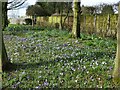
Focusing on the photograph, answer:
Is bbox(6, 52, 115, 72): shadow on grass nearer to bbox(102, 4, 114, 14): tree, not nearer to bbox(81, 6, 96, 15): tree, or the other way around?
bbox(102, 4, 114, 14): tree

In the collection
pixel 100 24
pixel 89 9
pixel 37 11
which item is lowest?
pixel 100 24

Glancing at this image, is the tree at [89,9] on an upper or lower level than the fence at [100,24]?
upper

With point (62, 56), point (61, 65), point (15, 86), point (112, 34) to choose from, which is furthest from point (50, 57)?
point (112, 34)

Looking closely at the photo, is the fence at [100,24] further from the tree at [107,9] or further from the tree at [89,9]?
the tree at [89,9]

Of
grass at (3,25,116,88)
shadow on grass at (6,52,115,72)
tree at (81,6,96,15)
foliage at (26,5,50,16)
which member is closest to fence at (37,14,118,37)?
shadow on grass at (6,52,115,72)

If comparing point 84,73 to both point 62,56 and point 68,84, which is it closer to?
point 68,84

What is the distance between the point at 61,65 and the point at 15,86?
57.7 inches

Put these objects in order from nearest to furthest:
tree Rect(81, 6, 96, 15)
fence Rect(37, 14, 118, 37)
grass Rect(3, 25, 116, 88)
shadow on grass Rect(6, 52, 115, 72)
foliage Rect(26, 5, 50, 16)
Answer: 1. grass Rect(3, 25, 116, 88)
2. shadow on grass Rect(6, 52, 115, 72)
3. fence Rect(37, 14, 118, 37)
4. tree Rect(81, 6, 96, 15)
5. foliage Rect(26, 5, 50, 16)

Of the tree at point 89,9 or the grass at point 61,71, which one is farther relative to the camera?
the tree at point 89,9

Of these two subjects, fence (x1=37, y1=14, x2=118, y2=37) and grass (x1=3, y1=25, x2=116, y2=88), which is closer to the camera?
grass (x1=3, y1=25, x2=116, y2=88)

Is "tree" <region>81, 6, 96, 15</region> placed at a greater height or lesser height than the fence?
greater

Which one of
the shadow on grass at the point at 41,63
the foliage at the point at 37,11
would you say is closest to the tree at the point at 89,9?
the foliage at the point at 37,11

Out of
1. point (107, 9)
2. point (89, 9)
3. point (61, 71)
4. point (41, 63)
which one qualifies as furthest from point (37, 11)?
point (61, 71)

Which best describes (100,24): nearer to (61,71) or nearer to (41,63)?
(41,63)
